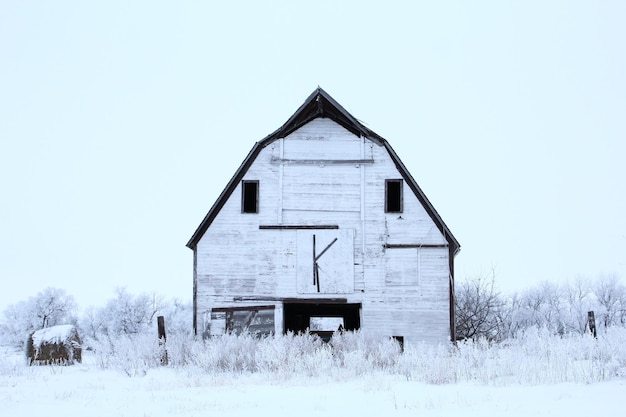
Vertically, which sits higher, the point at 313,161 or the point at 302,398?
the point at 313,161

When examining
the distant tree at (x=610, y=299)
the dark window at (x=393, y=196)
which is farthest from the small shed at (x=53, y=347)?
the distant tree at (x=610, y=299)

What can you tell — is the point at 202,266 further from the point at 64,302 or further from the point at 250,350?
the point at 64,302

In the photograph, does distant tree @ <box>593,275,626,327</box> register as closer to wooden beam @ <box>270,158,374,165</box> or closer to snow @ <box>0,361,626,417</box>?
wooden beam @ <box>270,158,374,165</box>

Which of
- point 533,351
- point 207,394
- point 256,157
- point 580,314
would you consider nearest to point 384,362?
point 533,351

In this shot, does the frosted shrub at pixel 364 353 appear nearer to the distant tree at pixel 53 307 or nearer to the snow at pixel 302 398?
the snow at pixel 302 398

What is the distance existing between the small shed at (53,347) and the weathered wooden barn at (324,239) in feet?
11.4

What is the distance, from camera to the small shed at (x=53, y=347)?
19266 mm

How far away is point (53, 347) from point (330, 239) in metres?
8.17

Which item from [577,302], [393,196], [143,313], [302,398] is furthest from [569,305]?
[302,398]

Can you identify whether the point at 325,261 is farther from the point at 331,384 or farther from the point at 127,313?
the point at 127,313

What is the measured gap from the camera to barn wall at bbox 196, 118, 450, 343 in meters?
19.7

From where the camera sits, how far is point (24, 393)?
11.0 meters

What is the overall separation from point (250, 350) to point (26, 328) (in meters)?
32.7

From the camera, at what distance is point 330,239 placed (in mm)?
20062
